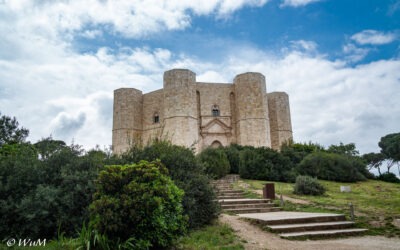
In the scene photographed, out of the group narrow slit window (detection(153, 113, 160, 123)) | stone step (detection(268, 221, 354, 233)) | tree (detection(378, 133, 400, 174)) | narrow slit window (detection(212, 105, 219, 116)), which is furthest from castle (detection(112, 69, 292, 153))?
stone step (detection(268, 221, 354, 233))

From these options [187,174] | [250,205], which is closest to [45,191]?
[187,174]

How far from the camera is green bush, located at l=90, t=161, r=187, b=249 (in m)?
3.64

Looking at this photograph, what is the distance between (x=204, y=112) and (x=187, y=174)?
22621 millimetres

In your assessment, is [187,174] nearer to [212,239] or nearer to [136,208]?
[212,239]

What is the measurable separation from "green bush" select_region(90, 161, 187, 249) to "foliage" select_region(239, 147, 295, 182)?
11.7 metres

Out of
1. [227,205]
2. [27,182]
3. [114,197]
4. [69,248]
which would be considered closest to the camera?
[69,248]

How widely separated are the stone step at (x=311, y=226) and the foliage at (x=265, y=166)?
29.9 feet

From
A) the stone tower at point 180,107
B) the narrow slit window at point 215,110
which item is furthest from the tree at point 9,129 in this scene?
the narrow slit window at point 215,110

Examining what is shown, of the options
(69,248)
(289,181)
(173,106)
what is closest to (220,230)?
(69,248)

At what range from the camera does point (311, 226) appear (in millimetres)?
5750

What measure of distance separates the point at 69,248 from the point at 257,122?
2481 centimetres

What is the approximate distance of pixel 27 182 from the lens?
514cm

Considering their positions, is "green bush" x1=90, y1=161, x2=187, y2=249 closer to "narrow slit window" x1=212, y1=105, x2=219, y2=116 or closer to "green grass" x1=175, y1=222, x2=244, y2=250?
"green grass" x1=175, y1=222, x2=244, y2=250

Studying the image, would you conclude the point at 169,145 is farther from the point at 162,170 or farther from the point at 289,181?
the point at 289,181
